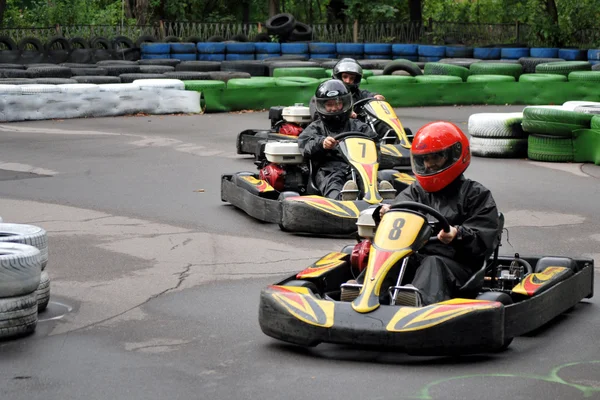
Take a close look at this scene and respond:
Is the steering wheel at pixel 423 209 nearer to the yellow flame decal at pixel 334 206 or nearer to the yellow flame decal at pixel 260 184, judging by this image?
the yellow flame decal at pixel 334 206

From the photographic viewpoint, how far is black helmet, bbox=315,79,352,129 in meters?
8.63

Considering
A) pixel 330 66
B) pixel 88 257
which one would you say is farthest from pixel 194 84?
pixel 88 257

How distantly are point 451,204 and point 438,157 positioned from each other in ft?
0.86

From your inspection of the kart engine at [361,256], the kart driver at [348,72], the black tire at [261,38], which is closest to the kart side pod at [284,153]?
the kart driver at [348,72]

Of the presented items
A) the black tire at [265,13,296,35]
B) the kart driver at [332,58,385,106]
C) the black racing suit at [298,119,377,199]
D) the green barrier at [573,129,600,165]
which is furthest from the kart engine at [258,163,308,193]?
the black tire at [265,13,296,35]

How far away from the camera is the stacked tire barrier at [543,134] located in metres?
12.4

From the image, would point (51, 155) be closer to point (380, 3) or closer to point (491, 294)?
point (491, 294)

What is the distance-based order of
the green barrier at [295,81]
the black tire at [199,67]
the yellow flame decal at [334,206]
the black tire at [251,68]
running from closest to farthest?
1. the yellow flame decal at [334,206]
2. the green barrier at [295,81]
3. the black tire at [199,67]
4. the black tire at [251,68]

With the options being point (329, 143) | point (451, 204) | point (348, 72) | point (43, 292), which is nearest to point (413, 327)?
point (451, 204)

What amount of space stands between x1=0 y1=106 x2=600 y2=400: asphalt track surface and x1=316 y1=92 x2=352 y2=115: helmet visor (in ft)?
3.52

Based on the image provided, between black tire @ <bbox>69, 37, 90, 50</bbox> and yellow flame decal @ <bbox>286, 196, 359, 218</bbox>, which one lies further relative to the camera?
black tire @ <bbox>69, 37, 90, 50</bbox>

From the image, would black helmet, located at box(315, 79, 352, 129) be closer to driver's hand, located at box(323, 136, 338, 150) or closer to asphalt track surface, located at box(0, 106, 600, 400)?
driver's hand, located at box(323, 136, 338, 150)

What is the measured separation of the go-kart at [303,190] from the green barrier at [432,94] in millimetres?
8911

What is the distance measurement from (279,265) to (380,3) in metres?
26.6
